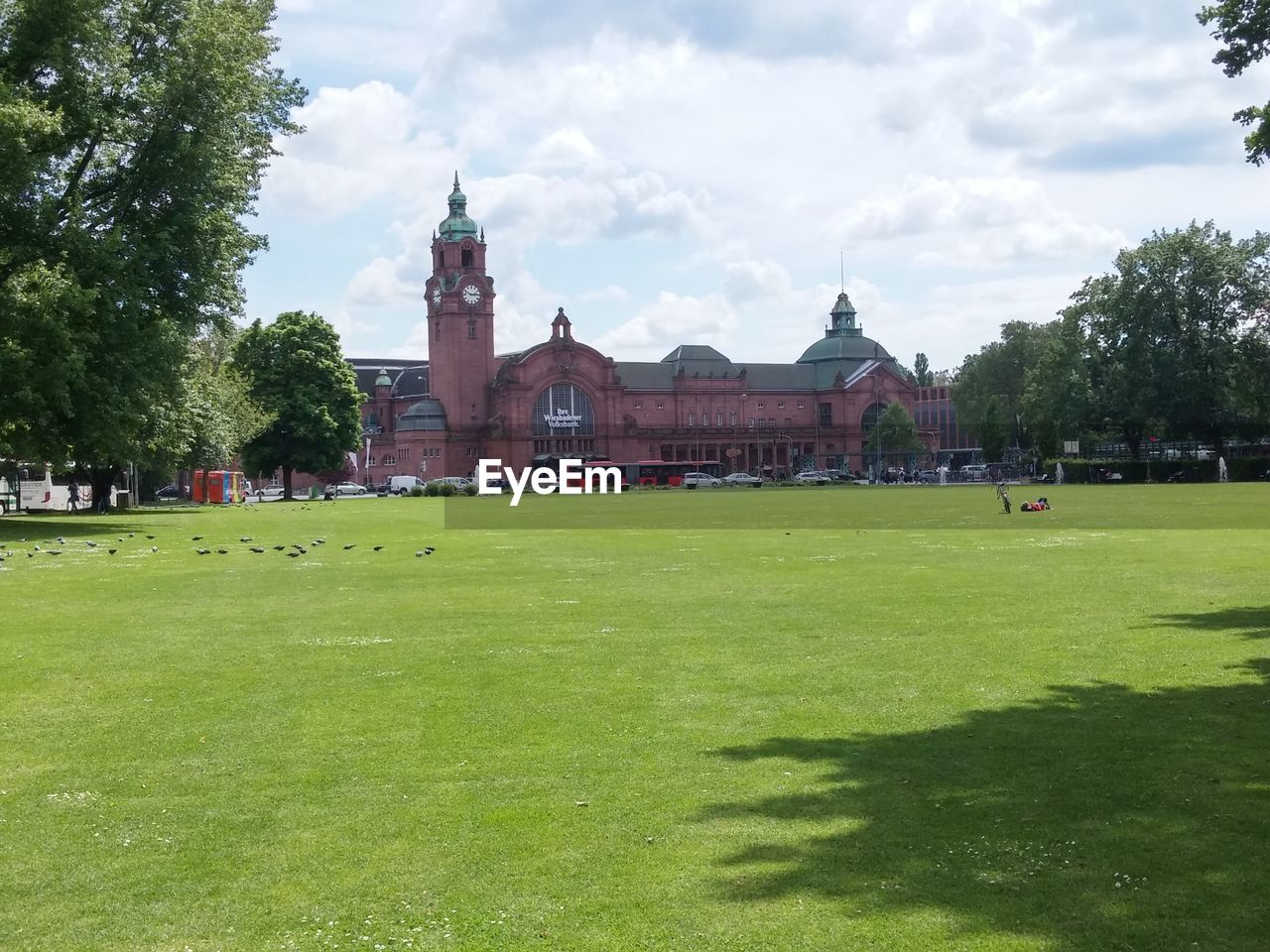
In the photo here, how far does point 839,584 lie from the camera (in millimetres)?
21609

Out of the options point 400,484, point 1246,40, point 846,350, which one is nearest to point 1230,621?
point 1246,40

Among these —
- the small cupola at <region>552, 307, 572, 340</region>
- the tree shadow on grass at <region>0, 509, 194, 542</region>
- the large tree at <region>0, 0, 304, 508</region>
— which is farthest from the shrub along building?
the large tree at <region>0, 0, 304, 508</region>

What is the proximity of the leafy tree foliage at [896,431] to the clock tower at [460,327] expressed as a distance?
163ft

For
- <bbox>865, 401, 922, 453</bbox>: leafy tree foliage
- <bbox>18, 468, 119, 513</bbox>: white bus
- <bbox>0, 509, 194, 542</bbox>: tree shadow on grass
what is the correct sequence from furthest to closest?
<bbox>865, 401, 922, 453</bbox>: leafy tree foliage, <bbox>18, 468, 119, 513</bbox>: white bus, <bbox>0, 509, 194, 542</bbox>: tree shadow on grass

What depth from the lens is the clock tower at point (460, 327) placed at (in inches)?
6073

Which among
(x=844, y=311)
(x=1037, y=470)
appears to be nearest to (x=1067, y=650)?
(x=1037, y=470)

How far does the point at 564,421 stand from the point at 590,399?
200 inches

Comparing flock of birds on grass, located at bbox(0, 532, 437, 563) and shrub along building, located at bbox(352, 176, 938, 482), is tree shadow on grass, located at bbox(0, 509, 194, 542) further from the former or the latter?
shrub along building, located at bbox(352, 176, 938, 482)

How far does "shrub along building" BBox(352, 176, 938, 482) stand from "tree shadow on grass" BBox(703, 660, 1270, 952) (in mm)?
144709

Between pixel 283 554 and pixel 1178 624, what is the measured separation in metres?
21.5

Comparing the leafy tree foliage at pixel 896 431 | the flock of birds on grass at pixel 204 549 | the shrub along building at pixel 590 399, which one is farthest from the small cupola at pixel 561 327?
the flock of birds on grass at pixel 204 549

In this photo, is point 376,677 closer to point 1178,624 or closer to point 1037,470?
point 1178,624

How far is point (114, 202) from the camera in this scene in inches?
1622

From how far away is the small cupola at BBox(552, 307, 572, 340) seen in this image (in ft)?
524
